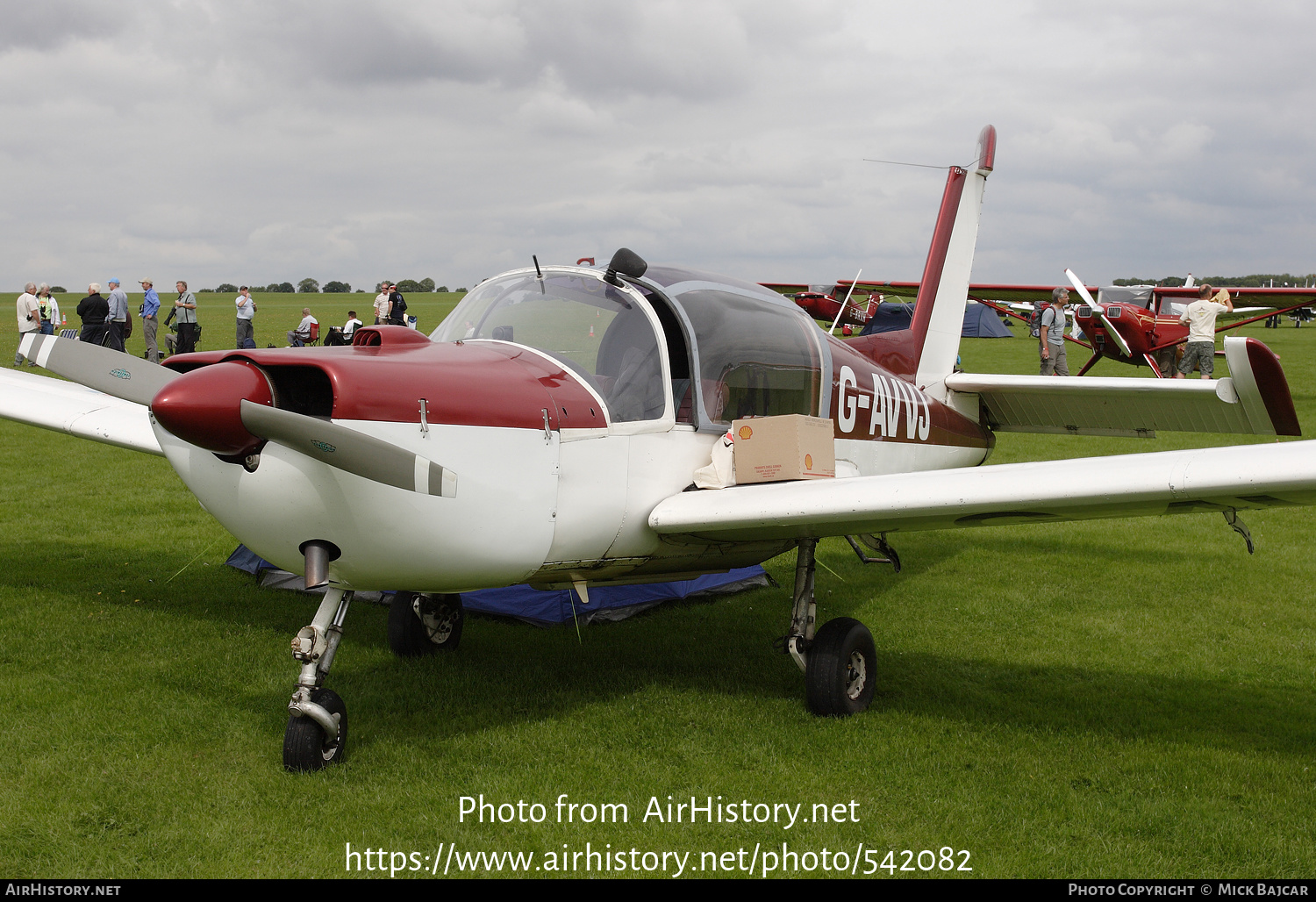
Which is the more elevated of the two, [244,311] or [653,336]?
[653,336]

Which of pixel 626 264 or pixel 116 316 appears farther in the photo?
pixel 116 316

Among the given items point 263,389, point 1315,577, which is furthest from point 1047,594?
point 263,389

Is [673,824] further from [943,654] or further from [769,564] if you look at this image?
[769,564]

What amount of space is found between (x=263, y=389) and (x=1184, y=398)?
5.31 m

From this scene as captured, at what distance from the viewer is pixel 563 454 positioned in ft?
13.6

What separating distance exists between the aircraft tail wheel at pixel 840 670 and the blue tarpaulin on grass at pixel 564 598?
1.32 meters

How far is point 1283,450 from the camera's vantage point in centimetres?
366

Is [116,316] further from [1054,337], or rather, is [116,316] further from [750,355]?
[1054,337]

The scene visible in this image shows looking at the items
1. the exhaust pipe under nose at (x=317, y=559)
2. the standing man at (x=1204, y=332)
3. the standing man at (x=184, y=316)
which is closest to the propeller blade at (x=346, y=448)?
the exhaust pipe under nose at (x=317, y=559)

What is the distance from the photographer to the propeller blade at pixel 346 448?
10.9 feet

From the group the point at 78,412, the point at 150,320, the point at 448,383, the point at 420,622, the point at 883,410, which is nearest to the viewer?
the point at 448,383

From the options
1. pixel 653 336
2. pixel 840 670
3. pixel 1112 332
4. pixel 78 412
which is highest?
pixel 653 336

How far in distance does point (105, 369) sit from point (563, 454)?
1809 millimetres

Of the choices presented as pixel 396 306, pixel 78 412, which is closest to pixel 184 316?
pixel 396 306
